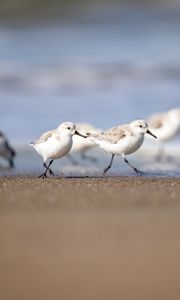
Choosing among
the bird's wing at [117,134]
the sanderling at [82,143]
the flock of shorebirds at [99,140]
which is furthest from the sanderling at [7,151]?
the bird's wing at [117,134]

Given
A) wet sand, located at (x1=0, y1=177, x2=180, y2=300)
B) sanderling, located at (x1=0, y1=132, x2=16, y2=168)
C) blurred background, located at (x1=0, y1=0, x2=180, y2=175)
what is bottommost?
wet sand, located at (x1=0, y1=177, x2=180, y2=300)

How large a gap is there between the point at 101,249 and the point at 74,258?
0.73ft

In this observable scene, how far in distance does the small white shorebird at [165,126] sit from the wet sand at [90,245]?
4.86m

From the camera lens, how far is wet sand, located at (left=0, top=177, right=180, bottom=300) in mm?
4480

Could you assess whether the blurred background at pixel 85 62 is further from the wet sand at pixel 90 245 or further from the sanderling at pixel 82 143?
the wet sand at pixel 90 245

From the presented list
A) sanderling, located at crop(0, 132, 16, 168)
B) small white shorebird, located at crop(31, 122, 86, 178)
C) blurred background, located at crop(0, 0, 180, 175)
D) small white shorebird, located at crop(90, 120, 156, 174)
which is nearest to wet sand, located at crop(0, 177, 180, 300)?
small white shorebird, located at crop(31, 122, 86, 178)

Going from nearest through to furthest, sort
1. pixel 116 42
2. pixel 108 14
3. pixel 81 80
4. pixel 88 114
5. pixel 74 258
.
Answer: pixel 74 258 < pixel 88 114 < pixel 81 80 < pixel 116 42 < pixel 108 14

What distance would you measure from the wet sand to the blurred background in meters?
5.27

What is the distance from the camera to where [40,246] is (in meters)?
5.13

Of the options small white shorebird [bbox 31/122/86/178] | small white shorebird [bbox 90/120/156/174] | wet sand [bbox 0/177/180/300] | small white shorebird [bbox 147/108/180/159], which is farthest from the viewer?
small white shorebird [bbox 147/108/180/159]

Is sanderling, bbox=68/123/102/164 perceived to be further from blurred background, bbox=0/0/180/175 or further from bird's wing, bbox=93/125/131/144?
bird's wing, bbox=93/125/131/144

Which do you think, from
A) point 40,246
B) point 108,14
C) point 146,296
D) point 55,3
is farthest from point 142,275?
point 55,3

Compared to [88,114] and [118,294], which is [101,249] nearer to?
[118,294]

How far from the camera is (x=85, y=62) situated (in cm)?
1962
